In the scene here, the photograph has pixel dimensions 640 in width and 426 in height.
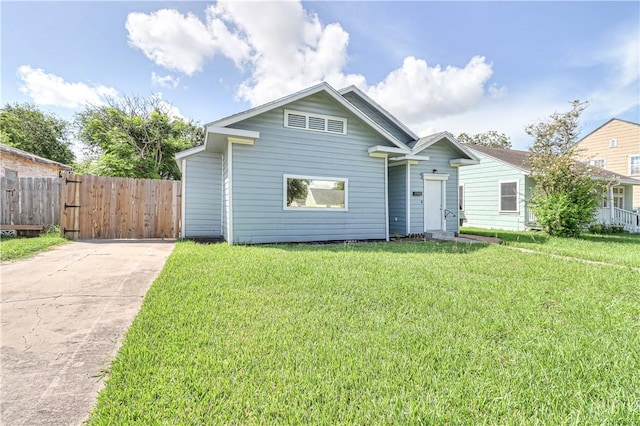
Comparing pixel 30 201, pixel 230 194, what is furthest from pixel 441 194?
pixel 30 201

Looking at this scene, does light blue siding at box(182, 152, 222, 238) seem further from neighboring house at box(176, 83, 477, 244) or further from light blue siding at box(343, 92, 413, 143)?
light blue siding at box(343, 92, 413, 143)

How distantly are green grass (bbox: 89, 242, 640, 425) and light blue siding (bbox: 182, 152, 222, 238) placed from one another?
225 inches

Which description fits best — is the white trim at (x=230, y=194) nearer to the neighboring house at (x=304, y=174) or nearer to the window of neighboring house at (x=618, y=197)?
the neighboring house at (x=304, y=174)

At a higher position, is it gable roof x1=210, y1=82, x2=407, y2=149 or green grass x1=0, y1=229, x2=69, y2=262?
gable roof x1=210, y1=82, x2=407, y2=149

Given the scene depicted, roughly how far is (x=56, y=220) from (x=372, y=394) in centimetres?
1118

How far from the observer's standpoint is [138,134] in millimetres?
19922

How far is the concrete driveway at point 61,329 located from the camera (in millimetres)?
1860

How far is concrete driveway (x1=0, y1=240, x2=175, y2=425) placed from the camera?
6.10ft

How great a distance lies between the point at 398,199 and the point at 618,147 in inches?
784

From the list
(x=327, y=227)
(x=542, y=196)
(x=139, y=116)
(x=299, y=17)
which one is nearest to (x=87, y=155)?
(x=139, y=116)

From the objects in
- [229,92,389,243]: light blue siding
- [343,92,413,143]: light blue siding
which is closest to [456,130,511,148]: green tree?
[343,92,413,143]: light blue siding

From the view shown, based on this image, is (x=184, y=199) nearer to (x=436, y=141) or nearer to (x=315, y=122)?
(x=315, y=122)

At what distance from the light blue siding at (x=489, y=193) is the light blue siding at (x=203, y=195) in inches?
511

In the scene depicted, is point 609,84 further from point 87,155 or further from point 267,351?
point 87,155
